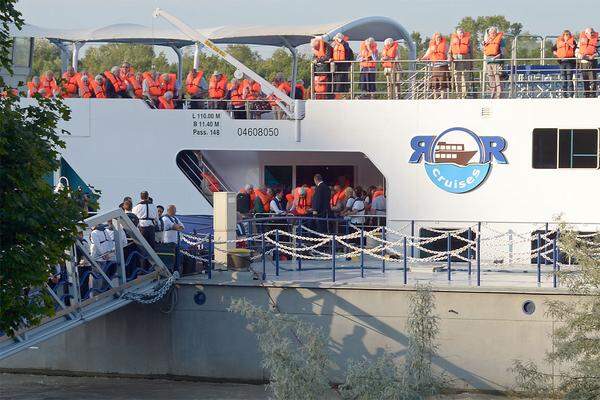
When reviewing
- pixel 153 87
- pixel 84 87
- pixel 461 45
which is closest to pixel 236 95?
pixel 153 87

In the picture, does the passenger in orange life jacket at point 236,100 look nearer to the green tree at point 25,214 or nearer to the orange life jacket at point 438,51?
the orange life jacket at point 438,51

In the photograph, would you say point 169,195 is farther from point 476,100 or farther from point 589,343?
point 589,343

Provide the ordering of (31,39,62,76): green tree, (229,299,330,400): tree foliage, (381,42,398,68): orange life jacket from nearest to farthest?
1. (229,299,330,400): tree foliage
2. (381,42,398,68): orange life jacket
3. (31,39,62,76): green tree

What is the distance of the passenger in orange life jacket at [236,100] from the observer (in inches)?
819

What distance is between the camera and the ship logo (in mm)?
19156

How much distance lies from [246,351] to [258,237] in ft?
6.88

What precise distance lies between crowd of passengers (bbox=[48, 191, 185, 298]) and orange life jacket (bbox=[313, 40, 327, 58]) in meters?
4.06

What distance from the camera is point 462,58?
20.7 meters

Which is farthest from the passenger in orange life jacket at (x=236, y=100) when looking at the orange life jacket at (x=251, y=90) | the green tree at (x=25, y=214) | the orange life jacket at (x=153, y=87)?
the green tree at (x=25, y=214)

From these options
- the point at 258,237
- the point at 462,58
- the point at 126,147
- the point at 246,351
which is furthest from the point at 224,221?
the point at 462,58

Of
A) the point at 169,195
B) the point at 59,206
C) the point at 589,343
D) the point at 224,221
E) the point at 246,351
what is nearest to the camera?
the point at 59,206

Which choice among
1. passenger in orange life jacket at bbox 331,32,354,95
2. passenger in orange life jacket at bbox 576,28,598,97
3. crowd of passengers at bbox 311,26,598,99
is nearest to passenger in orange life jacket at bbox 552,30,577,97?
crowd of passengers at bbox 311,26,598,99

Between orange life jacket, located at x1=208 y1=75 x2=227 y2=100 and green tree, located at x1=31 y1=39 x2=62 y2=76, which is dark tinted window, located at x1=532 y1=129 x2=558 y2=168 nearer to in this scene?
A: orange life jacket, located at x1=208 y1=75 x2=227 y2=100

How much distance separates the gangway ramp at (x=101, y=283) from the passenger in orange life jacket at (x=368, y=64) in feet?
18.6
